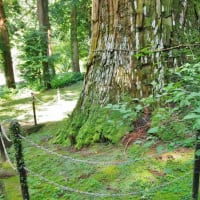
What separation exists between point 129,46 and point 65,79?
11334mm

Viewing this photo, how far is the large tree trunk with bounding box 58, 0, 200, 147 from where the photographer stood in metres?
4.18

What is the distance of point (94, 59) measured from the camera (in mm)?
4652

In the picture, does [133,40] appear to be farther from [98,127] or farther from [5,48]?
[5,48]

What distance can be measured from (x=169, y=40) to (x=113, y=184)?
7.04 feet

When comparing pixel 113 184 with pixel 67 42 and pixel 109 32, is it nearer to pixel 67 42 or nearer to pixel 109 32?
pixel 109 32

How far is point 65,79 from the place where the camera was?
15438 mm

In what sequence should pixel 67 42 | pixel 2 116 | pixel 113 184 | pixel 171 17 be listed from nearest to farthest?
pixel 113 184 → pixel 171 17 → pixel 2 116 → pixel 67 42

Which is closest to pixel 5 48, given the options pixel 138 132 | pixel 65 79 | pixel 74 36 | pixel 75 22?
pixel 65 79

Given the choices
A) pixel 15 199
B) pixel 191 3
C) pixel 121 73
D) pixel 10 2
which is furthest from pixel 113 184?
pixel 10 2

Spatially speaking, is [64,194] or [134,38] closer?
[64,194]

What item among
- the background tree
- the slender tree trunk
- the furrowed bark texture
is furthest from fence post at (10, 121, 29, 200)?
the slender tree trunk

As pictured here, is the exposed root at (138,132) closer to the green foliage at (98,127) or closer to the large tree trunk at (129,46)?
the green foliage at (98,127)

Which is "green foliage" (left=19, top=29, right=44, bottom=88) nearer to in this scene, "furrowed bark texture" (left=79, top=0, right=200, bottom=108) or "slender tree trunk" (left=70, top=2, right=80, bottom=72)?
"slender tree trunk" (left=70, top=2, right=80, bottom=72)

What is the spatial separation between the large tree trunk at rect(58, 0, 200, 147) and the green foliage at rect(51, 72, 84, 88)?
10.3m
